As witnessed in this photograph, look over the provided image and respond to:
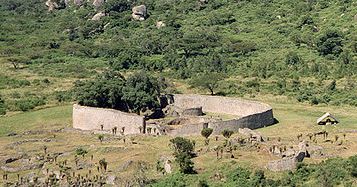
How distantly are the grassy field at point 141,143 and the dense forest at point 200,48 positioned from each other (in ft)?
15.2

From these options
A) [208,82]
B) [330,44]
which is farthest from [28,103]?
[330,44]

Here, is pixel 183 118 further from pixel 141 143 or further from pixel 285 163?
pixel 285 163

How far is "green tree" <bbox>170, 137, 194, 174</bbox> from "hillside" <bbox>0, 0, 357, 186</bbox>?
0.43 m

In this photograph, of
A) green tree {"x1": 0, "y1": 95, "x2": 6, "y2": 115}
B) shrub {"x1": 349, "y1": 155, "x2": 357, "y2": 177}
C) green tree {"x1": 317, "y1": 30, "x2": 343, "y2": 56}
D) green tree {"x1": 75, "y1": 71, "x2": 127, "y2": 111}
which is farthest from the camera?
green tree {"x1": 317, "y1": 30, "x2": 343, "y2": 56}

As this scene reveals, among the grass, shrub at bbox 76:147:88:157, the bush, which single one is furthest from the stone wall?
the bush

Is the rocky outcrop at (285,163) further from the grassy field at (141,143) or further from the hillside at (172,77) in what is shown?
the grassy field at (141,143)

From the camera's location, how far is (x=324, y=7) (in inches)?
3974

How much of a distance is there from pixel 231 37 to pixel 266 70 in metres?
18.6

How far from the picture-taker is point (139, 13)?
373 feet

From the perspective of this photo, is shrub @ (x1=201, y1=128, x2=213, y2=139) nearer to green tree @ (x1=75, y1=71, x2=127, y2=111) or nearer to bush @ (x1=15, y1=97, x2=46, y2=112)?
green tree @ (x1=75, y1=71, x2=127, y2=111)

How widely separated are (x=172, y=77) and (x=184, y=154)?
3957 centimetres

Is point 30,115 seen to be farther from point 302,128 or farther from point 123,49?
point 123,49

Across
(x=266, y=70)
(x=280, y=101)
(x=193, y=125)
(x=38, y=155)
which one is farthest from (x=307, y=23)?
(x=38, y=155)

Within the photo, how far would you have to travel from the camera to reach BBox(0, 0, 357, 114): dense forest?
71188 millimetres
